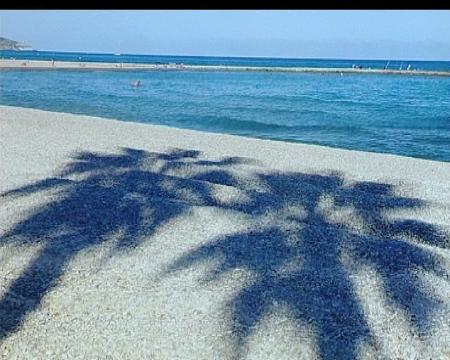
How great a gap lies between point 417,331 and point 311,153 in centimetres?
979

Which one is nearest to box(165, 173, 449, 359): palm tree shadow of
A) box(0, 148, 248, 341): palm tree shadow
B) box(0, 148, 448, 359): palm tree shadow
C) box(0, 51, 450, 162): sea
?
box(0, 148, 448, 359): palm tree shadow

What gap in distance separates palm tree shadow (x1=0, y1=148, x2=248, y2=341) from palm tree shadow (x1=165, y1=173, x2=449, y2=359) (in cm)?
117

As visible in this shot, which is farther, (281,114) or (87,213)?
(281,114)

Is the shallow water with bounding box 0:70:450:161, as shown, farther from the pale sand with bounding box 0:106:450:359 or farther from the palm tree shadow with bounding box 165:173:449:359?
the palm tree shadow with bounding box 165:173:449:359

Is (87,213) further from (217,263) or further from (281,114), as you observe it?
(281,114)

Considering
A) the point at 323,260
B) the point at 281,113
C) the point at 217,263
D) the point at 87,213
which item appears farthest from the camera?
the point at 281,113

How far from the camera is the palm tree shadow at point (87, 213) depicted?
4.77m

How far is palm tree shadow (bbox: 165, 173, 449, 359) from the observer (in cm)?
434

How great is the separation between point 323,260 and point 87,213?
11.4ft

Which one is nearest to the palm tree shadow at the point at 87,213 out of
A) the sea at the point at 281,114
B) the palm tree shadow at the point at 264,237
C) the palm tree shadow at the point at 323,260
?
the palm tree shadow at the point at 264,237

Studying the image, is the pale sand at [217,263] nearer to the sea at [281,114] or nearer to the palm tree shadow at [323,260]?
the palm tree shadow at [323,260]

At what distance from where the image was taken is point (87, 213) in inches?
273

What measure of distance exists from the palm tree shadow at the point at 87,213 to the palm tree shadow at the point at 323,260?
1.17 m

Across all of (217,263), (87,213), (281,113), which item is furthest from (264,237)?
(281,113)
